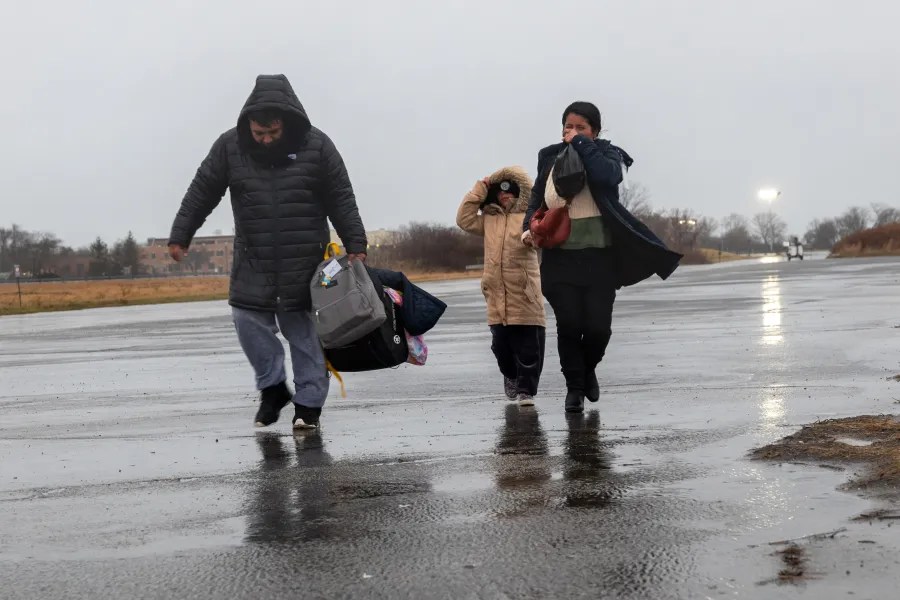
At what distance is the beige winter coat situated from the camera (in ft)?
28.6

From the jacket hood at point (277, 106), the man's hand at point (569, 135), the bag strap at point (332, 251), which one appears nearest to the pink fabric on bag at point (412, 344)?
the bag strap at point (332, 251)

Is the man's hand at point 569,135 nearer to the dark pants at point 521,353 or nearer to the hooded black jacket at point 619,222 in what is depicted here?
the hooded black jacket at point 619,222

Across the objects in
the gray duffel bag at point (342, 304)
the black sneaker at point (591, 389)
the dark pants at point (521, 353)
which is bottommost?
the black sneaker at point (591, 389)

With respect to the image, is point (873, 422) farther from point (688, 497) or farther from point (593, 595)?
point (593, 595)

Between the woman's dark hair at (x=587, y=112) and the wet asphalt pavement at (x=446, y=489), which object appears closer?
the wet asphalt pavement at (x=446, y=489)

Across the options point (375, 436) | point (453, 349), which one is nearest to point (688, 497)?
point (375, 436)

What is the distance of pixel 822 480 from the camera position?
4.97m

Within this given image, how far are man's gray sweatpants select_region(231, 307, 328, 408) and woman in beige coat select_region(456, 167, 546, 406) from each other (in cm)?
145

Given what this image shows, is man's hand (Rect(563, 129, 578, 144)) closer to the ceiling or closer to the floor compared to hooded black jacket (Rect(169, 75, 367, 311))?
closer to the ceiling

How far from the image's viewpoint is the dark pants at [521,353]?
27.7ft

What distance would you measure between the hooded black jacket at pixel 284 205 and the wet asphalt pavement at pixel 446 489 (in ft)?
2.95

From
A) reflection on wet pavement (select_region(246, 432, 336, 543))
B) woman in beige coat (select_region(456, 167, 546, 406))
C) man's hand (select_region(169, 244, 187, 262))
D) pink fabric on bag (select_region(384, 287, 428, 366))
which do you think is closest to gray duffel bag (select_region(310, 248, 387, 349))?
pink fabric on bag (select_region(384, 287, 428, 366))

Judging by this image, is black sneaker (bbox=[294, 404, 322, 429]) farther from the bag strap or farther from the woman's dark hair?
the woman's dark hair

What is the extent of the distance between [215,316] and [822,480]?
21630 millimetres
